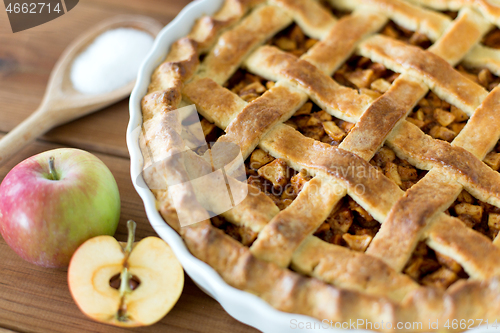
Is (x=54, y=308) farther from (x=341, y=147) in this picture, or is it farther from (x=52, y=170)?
(x=341, y=147)

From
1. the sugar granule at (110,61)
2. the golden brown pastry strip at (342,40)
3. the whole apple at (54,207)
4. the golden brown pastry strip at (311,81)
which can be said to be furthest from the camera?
the sugar granule at (110,61)

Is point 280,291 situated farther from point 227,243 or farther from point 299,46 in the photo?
point 299,46

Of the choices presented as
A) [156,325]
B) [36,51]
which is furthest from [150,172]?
[36,51]

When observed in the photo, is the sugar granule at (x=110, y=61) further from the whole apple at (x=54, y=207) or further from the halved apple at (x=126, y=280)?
the halved apple at (x=126, y=280)

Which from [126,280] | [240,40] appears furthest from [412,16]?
[126,280]

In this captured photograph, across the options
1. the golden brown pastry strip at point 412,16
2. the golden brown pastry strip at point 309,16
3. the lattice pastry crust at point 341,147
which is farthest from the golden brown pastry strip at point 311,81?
the golden brown pastry strip at point 412,16

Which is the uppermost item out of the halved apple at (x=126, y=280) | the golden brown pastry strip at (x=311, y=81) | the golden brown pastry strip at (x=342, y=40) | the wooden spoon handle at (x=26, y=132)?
the golden brown pastry strip at (x=342, y=40)

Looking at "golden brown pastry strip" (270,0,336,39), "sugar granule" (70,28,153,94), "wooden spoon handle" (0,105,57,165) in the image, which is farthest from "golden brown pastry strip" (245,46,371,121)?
"wooden spoon handle" (0,105,57,165)
